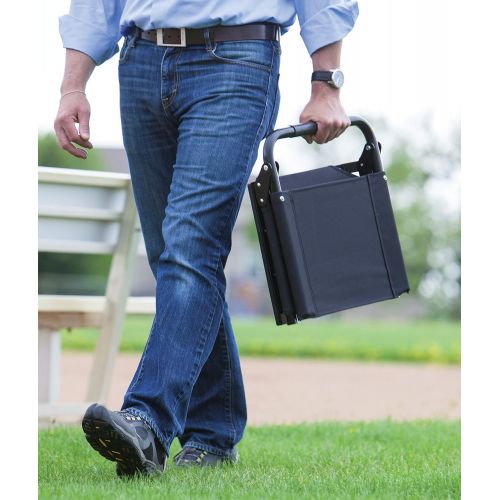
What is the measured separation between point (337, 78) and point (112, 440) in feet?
3.51

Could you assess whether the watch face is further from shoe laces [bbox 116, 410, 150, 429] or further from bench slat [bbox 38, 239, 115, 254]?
bench slat [bbox 38, 239, 115, 254]

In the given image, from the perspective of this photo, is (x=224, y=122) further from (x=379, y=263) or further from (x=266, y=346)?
(x=266, y=346)

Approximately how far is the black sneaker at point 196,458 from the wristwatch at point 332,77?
1.10m

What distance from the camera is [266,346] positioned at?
402 inches

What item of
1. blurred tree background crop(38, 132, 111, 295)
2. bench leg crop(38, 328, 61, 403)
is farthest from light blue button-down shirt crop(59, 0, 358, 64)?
blurred tree background crop(38, 132, 111, 295)

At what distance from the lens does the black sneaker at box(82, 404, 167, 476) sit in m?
2.41

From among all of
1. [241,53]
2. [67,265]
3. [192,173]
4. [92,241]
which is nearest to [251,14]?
[241,53]

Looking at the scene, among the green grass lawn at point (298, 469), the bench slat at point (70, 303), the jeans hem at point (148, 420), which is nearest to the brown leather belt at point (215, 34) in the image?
the jeans hem at point (148, 420)

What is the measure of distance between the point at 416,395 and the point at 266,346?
3641 mm

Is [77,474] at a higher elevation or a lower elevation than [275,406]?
higher
